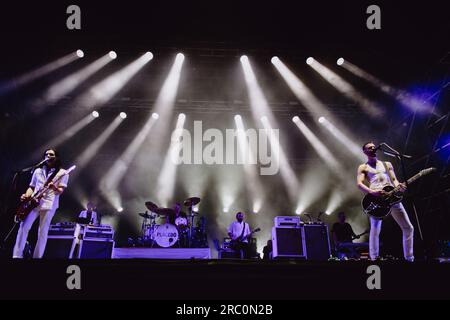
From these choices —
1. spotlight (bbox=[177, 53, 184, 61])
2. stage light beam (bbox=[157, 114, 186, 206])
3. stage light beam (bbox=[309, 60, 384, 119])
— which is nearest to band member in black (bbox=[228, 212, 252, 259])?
stage light beam (bbox=[157, 114, 186, 206])

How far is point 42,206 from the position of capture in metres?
5.88

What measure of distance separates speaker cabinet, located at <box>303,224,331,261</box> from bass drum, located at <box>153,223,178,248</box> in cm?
328

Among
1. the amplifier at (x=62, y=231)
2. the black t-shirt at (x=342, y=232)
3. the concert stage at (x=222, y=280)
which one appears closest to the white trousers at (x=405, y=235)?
the concert stage at (x=222, y=280)

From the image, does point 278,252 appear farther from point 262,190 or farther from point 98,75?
point 98,75

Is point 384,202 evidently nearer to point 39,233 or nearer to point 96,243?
point 39,233

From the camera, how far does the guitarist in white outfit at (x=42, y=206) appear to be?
19.0 feet

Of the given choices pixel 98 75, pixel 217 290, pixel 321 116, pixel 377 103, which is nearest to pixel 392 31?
pixel 377 103

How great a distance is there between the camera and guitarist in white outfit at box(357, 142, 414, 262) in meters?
5.72

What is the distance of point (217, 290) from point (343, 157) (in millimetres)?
9612

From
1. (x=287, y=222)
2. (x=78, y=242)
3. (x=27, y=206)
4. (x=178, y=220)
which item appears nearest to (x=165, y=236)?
(x=178, y=220)

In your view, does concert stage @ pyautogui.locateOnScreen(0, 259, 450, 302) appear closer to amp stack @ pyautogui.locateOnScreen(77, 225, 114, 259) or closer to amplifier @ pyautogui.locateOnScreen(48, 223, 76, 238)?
amplifier @ pyautogui.locateOnScreen(48, 223, 76, 238)

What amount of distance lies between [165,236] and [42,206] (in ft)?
13.3

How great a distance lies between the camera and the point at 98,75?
1038 cm

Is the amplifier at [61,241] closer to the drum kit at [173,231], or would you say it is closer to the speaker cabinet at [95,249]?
the speaker cabinet at [95,249]
